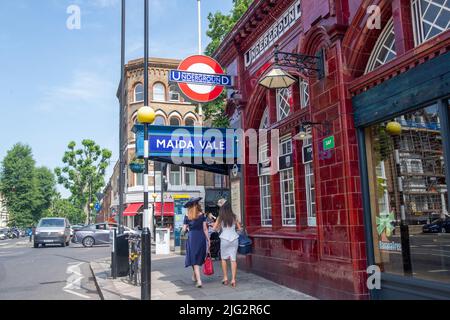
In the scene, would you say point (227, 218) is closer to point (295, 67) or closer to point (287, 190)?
point (287, 190)

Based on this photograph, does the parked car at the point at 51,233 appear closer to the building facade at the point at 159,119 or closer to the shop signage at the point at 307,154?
the building facade at the point at 159,119

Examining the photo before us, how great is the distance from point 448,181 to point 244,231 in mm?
6165

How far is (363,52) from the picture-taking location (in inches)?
251

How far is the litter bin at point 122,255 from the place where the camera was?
9945 millimetres

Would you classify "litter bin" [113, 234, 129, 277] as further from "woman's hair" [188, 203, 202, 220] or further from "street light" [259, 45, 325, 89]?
"street light" [259, 45, 325, 89]

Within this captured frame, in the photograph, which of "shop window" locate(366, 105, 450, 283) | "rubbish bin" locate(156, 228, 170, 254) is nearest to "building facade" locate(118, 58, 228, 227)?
"rubbish bin" locate(156, 228, 170, 254)

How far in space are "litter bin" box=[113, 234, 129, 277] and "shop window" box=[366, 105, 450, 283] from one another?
619cm

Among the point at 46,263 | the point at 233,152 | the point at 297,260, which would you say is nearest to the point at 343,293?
the point at 297,260

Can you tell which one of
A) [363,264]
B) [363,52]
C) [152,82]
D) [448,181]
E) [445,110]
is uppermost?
[152,82]

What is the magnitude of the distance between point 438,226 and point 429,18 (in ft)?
8.94

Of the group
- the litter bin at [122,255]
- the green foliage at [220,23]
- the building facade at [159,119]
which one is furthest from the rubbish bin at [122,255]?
the building facade at [159,119]

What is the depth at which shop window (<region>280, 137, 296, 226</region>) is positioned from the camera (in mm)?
8797

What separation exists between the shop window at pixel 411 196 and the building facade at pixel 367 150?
1 cm

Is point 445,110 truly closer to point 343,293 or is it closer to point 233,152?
point 343,293
